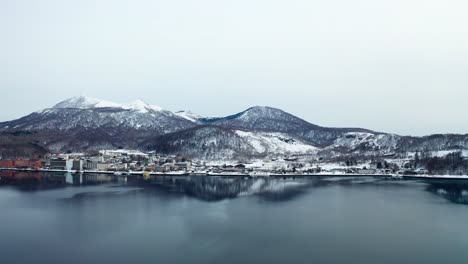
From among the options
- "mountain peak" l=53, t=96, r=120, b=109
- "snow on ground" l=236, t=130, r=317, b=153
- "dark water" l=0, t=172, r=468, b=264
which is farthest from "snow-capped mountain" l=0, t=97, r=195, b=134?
"dark water" l=0, t=172, r=468, b=264

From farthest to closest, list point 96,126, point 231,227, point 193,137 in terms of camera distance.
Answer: point 96,126
point 193,137
point 231,227

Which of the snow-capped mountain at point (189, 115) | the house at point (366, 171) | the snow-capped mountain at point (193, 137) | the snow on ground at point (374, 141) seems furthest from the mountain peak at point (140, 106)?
the house at point (366, 171)

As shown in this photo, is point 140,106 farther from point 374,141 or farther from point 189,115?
point 374,141

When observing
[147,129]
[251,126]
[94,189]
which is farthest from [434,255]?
[251,126]

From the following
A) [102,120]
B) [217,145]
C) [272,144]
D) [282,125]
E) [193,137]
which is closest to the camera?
[217,145]

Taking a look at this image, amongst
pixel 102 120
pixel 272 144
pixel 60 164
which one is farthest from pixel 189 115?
pixel 60 164

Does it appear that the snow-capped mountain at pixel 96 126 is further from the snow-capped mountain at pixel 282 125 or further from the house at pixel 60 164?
the house at pixel 60 164
